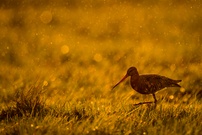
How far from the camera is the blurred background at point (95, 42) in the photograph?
10281 millimetres

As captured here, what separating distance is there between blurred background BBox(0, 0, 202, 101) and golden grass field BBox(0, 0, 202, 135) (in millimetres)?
24

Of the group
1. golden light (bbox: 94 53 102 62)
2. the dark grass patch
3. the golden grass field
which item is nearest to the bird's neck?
the golden grass field

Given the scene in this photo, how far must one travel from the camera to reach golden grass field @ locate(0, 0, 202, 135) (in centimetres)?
629

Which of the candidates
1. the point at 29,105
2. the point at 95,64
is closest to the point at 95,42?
the point at 95,64

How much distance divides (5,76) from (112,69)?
7.41ft

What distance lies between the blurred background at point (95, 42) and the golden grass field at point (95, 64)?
0.02m

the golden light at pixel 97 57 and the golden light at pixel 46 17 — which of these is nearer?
the golden light at pixel 97 57

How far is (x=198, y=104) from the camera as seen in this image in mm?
7383

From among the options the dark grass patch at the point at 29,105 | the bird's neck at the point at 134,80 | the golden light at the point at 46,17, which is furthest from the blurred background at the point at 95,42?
the dark grass patch at the point at 29,105

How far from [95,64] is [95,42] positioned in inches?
112

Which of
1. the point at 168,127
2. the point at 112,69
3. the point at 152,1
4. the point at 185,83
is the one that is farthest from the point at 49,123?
the point at 152,1

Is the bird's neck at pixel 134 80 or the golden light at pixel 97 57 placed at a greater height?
the golden light at pixel 97 57

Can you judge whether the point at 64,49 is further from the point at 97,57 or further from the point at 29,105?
the point at 29,105

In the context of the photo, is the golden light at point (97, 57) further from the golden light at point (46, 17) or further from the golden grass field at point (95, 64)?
the golden light at point (46, 17)
